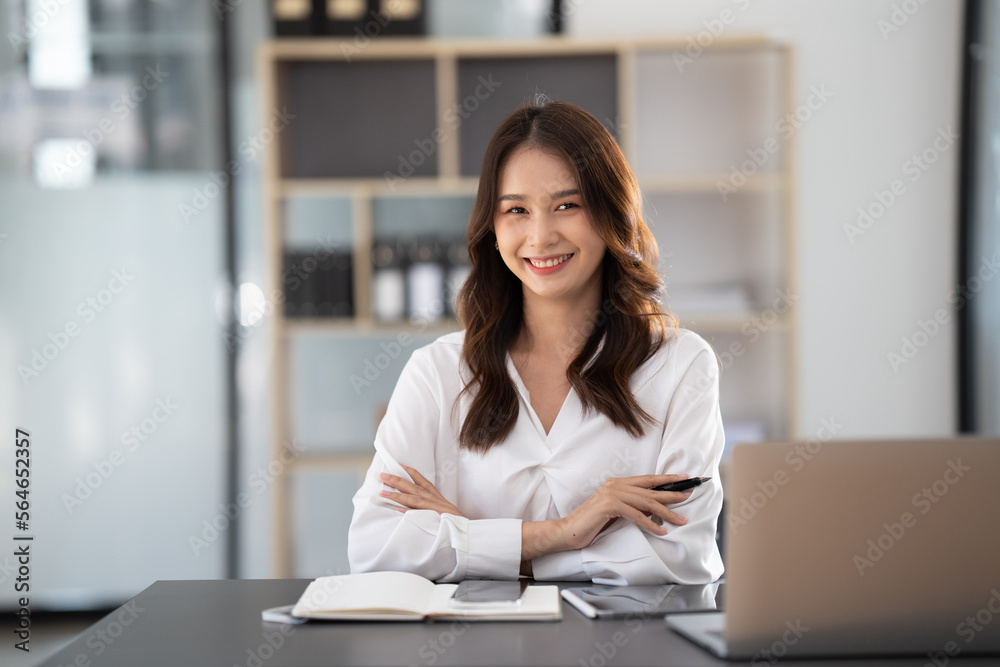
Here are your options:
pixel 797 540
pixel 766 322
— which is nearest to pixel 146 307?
pixel 766 322

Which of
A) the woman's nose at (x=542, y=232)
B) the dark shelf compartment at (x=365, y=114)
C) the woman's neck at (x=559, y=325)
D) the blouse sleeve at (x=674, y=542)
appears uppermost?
the dark shelf compartment at (x=365, y=114)

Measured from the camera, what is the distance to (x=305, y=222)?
A: 3553 millimetres

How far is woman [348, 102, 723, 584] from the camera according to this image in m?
1.49

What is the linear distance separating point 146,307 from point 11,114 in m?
0.93

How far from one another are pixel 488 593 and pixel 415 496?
39 centimetres

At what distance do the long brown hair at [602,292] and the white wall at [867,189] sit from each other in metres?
1.83

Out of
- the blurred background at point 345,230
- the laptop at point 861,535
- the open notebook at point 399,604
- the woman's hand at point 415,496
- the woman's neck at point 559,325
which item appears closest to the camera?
the laptop at point 861,535

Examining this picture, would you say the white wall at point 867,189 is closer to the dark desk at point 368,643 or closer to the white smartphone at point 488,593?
the white smartphone at point 488,593

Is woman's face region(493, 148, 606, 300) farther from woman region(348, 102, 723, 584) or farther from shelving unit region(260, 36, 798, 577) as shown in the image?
shelving unit region(260, 36, 798, 577)

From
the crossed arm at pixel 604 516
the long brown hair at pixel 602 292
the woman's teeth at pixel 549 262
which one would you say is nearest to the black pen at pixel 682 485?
the crossed arm at pixel 604 516

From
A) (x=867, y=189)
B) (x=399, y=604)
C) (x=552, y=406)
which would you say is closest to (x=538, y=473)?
(x=552, y=406)

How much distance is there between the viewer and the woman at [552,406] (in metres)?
1.49

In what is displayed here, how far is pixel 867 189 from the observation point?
3.47 m

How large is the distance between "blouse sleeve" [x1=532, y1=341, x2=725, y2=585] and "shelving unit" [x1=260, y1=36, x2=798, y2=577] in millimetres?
1652
